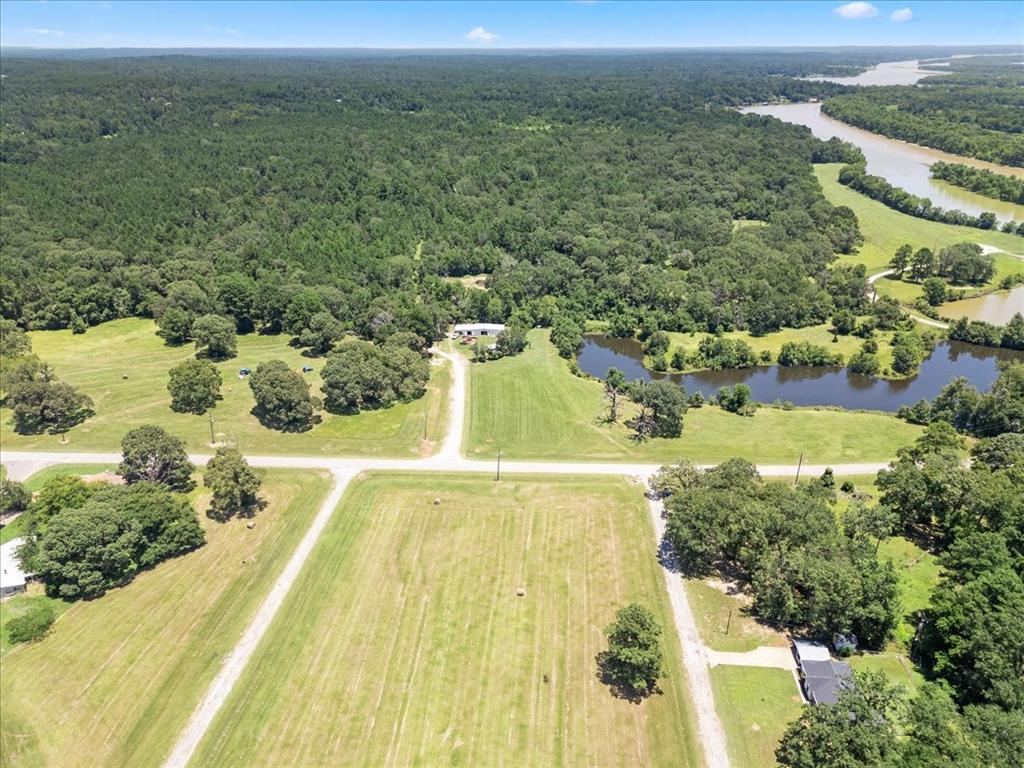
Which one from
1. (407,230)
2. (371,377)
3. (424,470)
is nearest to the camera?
(424,470)

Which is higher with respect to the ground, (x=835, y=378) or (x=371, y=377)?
(x=371, y=377)

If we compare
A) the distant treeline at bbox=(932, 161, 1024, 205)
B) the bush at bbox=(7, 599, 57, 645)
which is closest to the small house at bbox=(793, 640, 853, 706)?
the bush at bbox=(7, 599, 57, 645)

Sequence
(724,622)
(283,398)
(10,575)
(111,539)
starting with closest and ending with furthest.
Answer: (724,622) < (10,575) < (111,539) < (283,398)

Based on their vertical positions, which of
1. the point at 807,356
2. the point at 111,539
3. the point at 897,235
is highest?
the point at 897,235

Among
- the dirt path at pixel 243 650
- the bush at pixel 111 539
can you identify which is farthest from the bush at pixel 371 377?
the bush at pixel 111 539

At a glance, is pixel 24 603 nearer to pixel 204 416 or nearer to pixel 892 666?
pixel 204 416

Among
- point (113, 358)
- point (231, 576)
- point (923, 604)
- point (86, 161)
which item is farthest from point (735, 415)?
point (86, 161)

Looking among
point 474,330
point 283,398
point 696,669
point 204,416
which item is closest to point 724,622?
point 696,669
